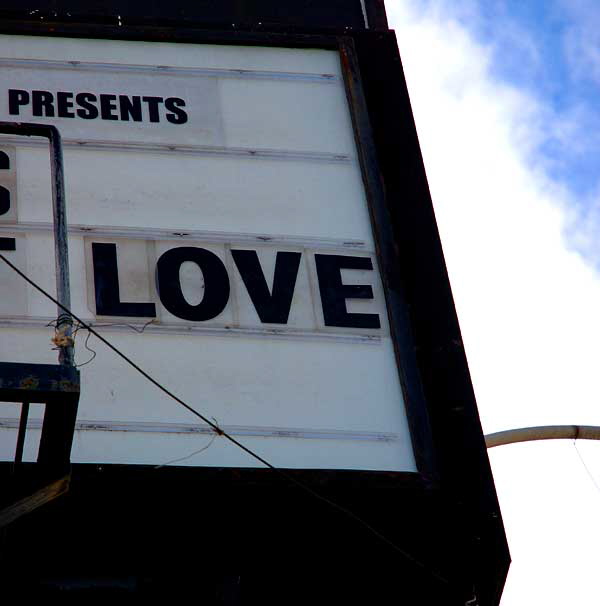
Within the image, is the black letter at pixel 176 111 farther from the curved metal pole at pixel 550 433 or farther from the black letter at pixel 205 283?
the curved metal pole at pixel 550 433

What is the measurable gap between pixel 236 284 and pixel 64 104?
5.00 feet

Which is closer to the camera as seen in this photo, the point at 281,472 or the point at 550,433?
the point at 281,472

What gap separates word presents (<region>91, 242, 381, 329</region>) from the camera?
719 cm

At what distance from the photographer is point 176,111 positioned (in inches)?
319

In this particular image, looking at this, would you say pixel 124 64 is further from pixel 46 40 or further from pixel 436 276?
pixel 436 276

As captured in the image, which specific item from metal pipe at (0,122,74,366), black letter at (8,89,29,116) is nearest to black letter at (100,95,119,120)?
black letter at (8,89,29,116)

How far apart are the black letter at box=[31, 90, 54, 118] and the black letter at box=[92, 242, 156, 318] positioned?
3.30 ft

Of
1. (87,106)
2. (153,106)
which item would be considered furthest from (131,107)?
(87,106)

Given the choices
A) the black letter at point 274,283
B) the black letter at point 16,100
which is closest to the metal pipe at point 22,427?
the black letter at point 274,283

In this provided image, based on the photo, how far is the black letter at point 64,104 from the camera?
7934mm

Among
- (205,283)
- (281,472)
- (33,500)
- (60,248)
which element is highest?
(205,283)

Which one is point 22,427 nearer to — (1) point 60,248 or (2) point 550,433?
(1) point 60,248

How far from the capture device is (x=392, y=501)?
22.2ft

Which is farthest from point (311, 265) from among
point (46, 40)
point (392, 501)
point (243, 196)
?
point (46, 40)
